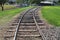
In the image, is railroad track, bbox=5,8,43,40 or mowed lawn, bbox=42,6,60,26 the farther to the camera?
mowed lawn, bbox=42,6,60,26

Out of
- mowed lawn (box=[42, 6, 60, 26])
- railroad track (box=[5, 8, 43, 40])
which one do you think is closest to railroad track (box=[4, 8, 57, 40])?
railroad track (box=[5, 8, 43, 40])

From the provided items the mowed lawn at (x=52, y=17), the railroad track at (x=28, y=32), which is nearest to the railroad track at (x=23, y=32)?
the railroad track at (x=28, y=32)

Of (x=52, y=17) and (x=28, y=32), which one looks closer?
(x=28, y=32)

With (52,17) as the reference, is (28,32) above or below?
above

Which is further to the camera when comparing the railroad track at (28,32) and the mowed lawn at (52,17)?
the mowed lawn at (52,17)

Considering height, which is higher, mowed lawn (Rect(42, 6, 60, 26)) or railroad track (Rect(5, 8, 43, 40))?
railroad track (Rect(5, 8, 43, 40))

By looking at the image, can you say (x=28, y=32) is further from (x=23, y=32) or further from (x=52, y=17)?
(x=52, y=17)

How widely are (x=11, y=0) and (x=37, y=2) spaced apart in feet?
55.5

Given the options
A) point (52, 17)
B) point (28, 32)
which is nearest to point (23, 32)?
point (28, 32)

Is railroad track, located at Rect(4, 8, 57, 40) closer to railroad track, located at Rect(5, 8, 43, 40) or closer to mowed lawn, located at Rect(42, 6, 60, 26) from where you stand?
railroad track, located at Rect(5, 8, 43, 40)

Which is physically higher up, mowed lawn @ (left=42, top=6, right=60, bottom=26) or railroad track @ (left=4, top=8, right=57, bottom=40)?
railroad track @ (left=4, top=8, right=57, bottom=40)

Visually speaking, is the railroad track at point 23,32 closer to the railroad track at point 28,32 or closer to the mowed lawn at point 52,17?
the railroad track at point 28,32

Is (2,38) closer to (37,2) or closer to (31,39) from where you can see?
(31,39)

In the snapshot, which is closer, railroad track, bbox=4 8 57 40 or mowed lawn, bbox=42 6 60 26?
railroad track, bbox=4 8 57 40
